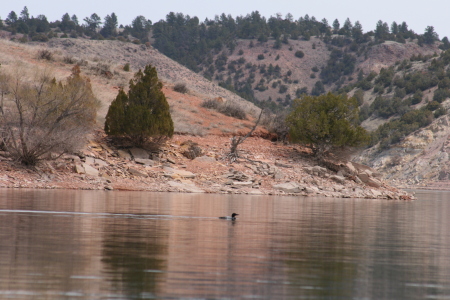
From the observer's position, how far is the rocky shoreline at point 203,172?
1328 inches

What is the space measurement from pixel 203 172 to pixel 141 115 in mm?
5069

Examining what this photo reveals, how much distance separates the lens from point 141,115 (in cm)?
3934

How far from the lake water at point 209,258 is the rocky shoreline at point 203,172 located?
597 inches

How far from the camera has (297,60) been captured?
151375mm

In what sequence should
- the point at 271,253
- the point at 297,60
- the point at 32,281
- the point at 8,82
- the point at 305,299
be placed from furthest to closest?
the point at 297,60 → the point at 8,82 → the point at 271,253 → the point at 32,281 → the point at 305,299

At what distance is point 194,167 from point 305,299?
32241 millimetres

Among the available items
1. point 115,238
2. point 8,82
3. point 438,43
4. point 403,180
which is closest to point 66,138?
point 8,82

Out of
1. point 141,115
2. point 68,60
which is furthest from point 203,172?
point 68,60

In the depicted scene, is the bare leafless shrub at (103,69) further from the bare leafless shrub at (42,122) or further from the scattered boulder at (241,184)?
the scattered boulder at (241,184)

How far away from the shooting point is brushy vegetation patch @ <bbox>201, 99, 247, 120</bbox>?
53031 millimetres

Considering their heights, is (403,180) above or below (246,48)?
below

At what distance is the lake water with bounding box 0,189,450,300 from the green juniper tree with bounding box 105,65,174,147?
820 inches

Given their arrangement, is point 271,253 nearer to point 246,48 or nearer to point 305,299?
point 305,299

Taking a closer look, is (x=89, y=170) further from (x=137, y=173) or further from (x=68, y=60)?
(x=68, y=60)
